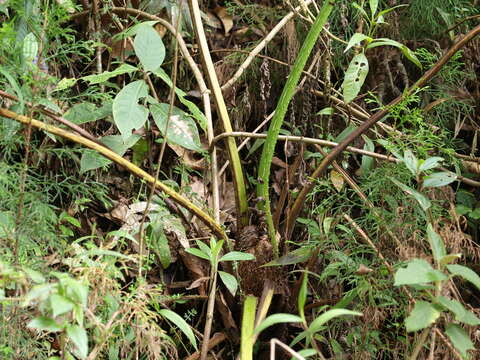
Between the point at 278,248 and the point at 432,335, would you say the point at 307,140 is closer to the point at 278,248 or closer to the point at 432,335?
the point at 278,248

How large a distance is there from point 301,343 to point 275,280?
0.19 metres

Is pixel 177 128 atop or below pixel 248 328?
atop

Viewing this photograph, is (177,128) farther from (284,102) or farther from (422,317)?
(422,317)

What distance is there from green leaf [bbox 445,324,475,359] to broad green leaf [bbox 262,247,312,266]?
1.41 feet

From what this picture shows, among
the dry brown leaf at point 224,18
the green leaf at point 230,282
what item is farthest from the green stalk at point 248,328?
the dry brown leaf at point 224,18

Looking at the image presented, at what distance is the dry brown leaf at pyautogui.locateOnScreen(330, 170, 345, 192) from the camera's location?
5.24 ft

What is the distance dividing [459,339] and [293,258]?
48cm

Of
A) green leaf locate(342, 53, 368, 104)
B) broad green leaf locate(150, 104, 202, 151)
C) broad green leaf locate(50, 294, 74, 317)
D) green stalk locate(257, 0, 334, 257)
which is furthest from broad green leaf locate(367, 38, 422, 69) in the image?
broad green leaf locate(50, 294, 74, 317)

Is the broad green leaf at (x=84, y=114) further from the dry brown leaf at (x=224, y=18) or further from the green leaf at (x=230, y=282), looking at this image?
the dry brown leaf at (x=224, y=18)

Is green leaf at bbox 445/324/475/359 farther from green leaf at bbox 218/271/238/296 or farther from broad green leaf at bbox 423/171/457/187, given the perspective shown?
green leaf at bbox 218/271/238/296

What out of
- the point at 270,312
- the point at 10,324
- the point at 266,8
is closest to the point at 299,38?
the point at 266,8

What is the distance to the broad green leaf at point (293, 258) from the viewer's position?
56.7 inches

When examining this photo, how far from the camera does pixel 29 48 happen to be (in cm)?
129

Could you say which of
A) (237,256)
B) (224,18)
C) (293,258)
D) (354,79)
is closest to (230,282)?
(237,256)
